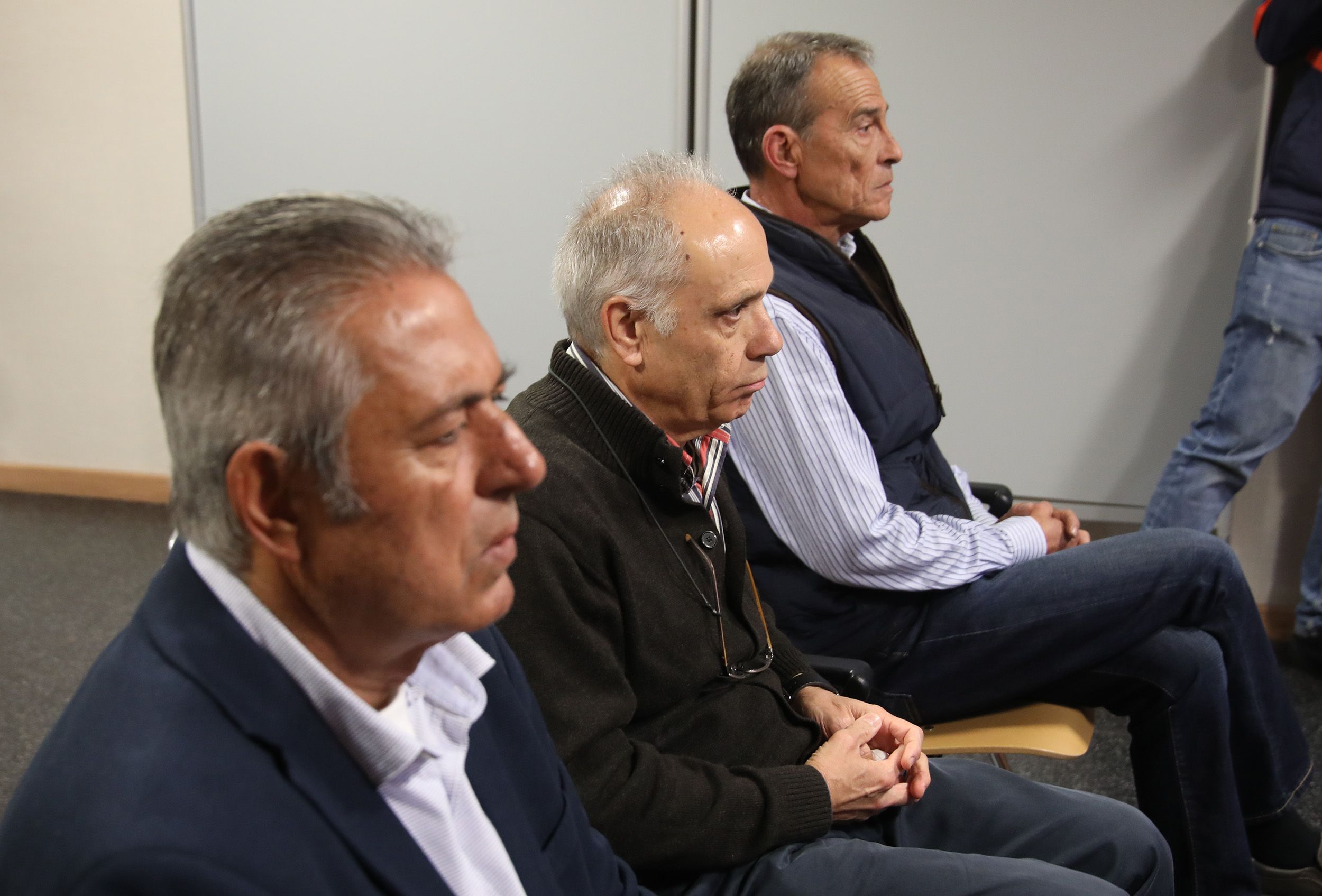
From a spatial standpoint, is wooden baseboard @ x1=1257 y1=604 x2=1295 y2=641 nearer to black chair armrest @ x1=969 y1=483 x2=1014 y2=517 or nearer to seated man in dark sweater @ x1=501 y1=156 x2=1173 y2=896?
black chair armrest @ x1=969 y1=483 x2=1014 y2=517

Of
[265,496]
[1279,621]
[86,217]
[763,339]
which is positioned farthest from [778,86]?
[86,217]

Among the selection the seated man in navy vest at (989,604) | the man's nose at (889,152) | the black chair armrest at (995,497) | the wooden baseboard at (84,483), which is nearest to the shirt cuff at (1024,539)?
the seated man in navy vest at (989,604)

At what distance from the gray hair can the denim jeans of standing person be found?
1.19 meters

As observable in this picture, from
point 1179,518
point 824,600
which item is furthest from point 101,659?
point 1179,518

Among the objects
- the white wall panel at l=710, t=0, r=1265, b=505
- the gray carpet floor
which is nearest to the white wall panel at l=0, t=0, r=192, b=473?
the gray carpet floor

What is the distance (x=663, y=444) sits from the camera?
1299mm

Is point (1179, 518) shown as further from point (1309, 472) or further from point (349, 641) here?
point (349, 641)

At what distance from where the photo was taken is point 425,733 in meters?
0.85

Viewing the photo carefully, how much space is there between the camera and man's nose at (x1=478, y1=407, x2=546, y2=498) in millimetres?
819

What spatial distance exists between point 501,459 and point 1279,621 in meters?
2.85

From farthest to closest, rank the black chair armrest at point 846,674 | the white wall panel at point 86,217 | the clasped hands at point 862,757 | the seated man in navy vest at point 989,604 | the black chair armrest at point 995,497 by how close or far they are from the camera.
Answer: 1. the white wall panel at point 86,217
2. the black chair armrest at point 995,497
3. the seated man in navy vest at point 989,604
4. the black chair armrest at point 846,674
5. the clasped hands at point 862,757

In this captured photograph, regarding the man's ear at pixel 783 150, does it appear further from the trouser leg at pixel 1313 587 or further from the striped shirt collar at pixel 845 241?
the trouser leg at pixel 1313 587

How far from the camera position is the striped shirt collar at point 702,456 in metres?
1.37

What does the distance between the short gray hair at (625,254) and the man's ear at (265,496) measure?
68 centimetres
